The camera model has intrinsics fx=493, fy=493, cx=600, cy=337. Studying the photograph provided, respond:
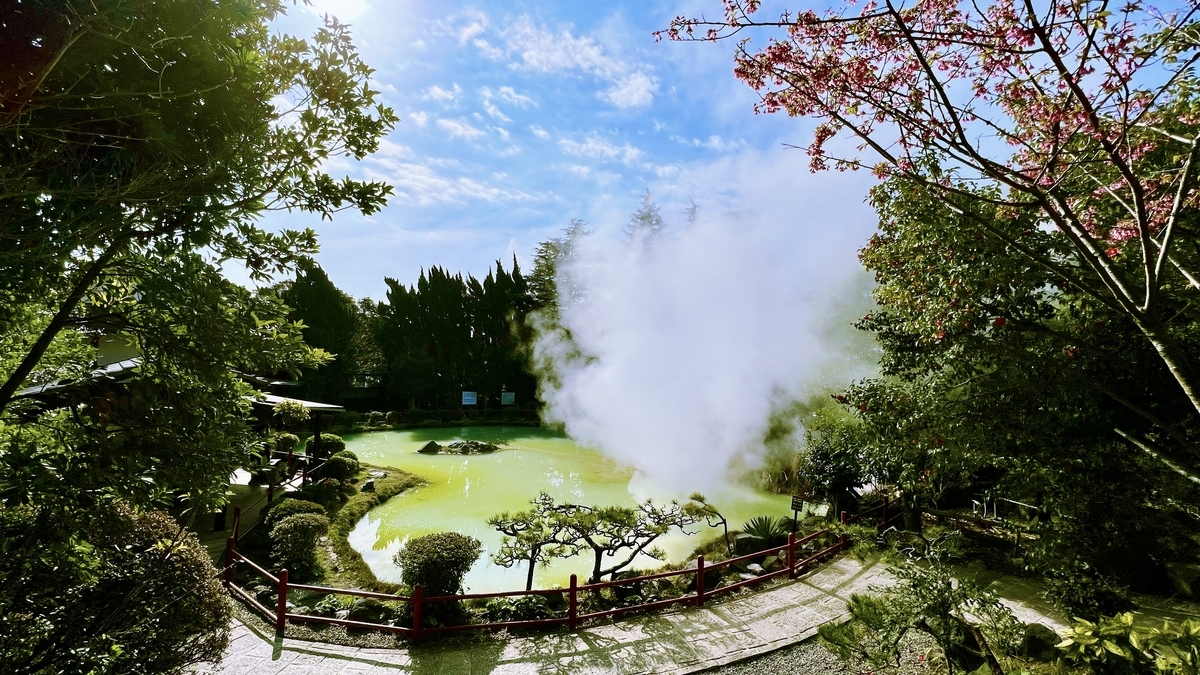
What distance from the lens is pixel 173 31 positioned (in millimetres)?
2287

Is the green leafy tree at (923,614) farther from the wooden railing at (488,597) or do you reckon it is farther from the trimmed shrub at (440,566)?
the trimmed shrub at (440,566)

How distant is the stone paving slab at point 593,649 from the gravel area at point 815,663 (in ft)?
0.39

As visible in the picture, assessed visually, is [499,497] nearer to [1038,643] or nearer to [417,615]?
[417,615]

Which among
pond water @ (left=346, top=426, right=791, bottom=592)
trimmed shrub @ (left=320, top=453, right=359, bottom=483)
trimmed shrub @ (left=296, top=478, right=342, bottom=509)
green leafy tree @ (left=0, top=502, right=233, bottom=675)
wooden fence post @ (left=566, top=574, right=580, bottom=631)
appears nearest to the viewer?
green leafy tree @ (left=0, top=502, right=233, bottom=675)

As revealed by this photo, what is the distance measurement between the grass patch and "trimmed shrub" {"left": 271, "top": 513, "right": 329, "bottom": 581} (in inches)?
13.8

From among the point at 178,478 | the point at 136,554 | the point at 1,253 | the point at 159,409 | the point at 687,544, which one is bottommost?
the point at 687,544

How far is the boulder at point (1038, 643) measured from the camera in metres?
5.25

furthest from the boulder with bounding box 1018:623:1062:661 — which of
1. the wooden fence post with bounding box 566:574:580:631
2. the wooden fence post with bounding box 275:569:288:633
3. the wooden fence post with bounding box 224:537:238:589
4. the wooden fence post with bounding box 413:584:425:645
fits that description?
the wooden fence post with bounding box 224:537:238:589

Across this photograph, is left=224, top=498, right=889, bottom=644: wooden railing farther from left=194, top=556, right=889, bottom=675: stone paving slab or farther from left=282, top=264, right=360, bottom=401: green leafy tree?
left=282, top=264, right=360, bottom=401: green leafy tree

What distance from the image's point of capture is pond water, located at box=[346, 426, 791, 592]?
8.92 metres

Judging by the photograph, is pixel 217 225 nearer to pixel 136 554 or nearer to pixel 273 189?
pixel 273 189

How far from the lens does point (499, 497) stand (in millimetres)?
12891

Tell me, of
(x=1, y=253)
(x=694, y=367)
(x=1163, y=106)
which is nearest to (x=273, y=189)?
(x=1, y=253)

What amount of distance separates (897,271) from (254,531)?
470 inches
